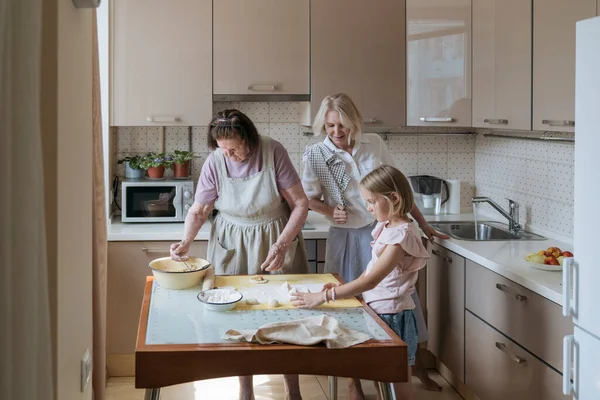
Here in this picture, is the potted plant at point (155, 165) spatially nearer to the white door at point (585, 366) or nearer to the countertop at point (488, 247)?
the countertop at point (488, 247)

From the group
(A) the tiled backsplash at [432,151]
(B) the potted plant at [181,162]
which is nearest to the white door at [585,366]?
(A) the tiled backsplash at [432,151]

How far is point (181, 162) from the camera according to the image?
403 centimetres

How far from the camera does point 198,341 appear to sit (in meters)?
2.02

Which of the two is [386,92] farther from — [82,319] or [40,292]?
[40,292]

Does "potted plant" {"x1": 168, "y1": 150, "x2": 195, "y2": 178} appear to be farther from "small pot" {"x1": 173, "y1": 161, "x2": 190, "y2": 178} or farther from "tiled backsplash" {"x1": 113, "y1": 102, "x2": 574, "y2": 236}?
"tiled backsplash" {"x1": 113, "y1": 102, "x2": 574, "y2": 236}

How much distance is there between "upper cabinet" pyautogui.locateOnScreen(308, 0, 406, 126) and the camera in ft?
12.5

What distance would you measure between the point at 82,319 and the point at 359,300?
45.4 inches

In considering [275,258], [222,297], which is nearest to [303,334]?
[222,297]

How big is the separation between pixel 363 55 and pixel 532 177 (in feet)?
3.59

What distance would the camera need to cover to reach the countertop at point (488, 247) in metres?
2.61

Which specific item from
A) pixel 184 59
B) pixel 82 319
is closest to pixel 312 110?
pixel 184 59

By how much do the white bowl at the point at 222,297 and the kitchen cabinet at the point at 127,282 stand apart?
125cm

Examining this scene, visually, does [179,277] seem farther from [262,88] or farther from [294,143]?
[294,143]

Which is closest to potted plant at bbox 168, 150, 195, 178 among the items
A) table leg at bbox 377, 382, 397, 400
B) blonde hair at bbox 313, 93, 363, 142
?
blonde hair at bbox 313, 93, 363, 142
